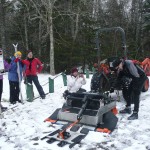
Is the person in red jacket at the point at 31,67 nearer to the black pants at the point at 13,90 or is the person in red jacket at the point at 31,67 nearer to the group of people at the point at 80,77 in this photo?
the group of people at the point at 80,77

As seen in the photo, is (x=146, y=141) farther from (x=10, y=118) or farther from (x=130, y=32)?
(x=130, y=32)

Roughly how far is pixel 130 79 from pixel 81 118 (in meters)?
2.44

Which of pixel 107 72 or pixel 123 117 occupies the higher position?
pixel 107 72

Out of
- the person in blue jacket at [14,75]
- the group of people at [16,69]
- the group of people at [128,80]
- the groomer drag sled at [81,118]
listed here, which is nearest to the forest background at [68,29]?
the group of people at [16,69]

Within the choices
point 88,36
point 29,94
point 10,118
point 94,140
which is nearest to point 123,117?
point 94,140

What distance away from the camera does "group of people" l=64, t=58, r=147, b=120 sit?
716 cm

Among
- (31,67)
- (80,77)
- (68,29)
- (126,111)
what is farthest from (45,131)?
(68,29)

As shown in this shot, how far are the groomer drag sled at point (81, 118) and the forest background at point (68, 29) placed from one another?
300 inches

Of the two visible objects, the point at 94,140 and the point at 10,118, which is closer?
the point at 94,140

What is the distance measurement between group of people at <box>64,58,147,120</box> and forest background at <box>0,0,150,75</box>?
19.7ft

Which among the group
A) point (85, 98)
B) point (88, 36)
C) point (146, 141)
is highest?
point (88, 36)

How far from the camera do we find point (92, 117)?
20.5 ft

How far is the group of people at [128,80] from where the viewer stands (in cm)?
716

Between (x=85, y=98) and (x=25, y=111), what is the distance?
2.17 m
